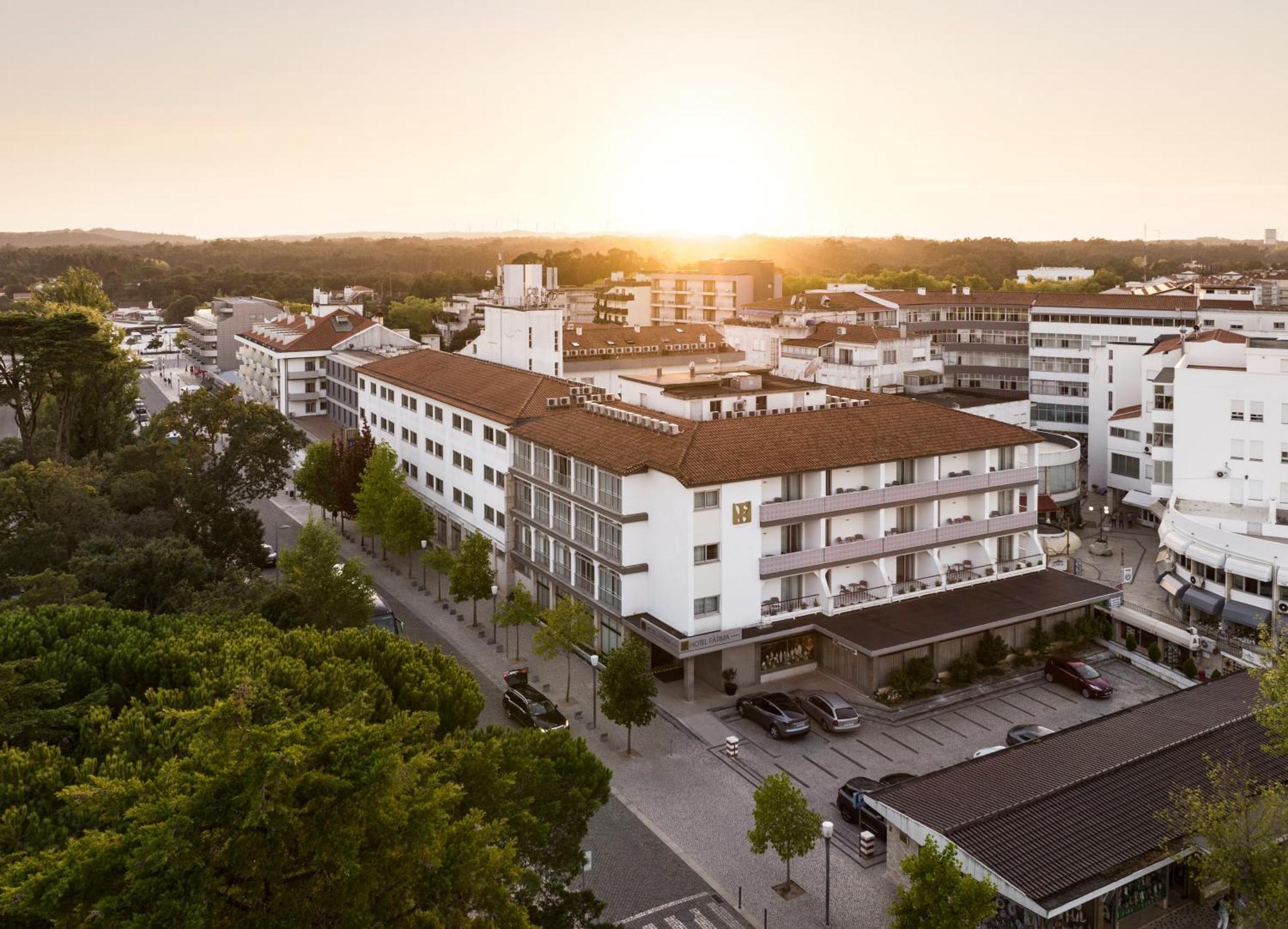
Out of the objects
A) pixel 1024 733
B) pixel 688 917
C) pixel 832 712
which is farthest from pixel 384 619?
pixel 1024 733

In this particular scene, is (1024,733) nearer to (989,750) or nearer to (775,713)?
(989,750)

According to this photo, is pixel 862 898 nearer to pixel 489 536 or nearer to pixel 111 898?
pixel 111 898

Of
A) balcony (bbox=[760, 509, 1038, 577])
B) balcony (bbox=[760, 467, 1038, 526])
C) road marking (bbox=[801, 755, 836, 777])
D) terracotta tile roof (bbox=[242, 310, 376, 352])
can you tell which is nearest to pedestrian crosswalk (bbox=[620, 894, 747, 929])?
road marking (bbox=[801, 755, 836, 777])

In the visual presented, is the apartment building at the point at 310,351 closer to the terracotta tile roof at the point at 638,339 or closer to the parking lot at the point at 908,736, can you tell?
the terracotta tile roof at the point at 638,339

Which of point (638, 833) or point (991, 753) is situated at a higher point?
point (991, 753)

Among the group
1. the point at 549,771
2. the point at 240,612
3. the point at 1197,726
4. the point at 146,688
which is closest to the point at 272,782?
the point at 549,771

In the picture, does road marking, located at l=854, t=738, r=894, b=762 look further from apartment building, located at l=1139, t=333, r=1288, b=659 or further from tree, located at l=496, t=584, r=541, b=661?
apartment building, located at l=1139, t=333, r=1288, b=659
